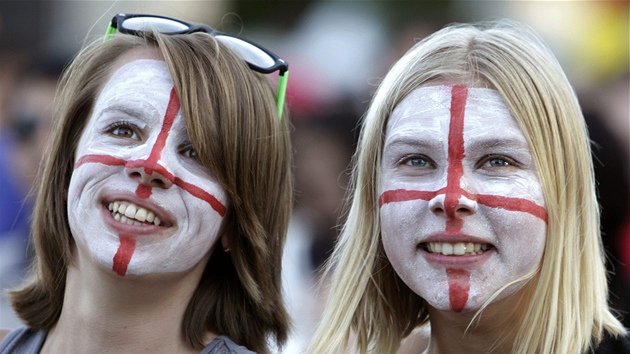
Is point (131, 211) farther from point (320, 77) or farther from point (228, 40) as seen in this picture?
point (320, 77)

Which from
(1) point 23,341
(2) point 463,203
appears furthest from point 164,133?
(2) point 463,203

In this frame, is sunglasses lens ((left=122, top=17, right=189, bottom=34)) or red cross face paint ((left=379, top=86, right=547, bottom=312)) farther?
sunglasses lens ((left=122, top=17, right=189, bottom=34))


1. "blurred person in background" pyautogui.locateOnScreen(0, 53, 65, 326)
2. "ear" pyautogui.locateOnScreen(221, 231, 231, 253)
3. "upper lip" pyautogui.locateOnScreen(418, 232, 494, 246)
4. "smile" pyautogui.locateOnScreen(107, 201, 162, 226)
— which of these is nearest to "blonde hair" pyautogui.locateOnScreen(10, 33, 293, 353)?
"ear" pyautogui.locateOnScreen(221, 231, 231, 253)

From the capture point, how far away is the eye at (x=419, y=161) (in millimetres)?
3156

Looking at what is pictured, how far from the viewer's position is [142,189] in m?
3.17

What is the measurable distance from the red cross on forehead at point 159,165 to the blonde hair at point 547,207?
1.58 feet

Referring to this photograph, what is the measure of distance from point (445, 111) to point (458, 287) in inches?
20.9

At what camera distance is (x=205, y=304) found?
3.35 metres

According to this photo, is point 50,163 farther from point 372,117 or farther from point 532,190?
point 532,190

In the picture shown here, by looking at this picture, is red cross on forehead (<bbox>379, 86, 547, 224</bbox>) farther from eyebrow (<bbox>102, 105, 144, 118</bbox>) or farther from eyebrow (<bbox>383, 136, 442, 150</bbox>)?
eyebrow (<bbox>102, 105, 144, 118</bbox>)

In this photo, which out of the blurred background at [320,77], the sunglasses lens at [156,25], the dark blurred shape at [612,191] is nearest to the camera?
the sunglasses lens at [156,25]

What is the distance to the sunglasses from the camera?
3.43m

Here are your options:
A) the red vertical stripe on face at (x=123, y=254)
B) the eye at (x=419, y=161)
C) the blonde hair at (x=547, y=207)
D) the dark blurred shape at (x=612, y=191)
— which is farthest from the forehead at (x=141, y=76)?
the dark blurred shape at (x=612, y=191)

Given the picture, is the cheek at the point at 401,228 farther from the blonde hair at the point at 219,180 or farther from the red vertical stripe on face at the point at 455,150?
the blonde hair at the point at 219,180
